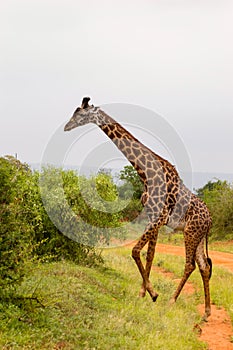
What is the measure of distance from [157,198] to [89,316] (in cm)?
303

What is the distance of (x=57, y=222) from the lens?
1244 cm

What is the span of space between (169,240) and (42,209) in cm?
1423

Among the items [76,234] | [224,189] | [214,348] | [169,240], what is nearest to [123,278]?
[76,234]

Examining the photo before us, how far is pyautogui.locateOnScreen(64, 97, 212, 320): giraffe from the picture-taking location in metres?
9.66

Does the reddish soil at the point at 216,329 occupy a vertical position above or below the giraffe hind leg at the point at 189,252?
below

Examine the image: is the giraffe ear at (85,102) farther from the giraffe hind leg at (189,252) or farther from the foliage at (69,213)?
the giraffe hind leg at (189,252)

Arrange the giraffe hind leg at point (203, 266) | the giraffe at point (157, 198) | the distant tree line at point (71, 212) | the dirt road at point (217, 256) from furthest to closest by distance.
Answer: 1. the dirt road at point (217, 256)
2. the distant tree line at point (71, 212)
3. the giraffe hind leg at point (203, 266)
4. the giraffe at point (157, 198)

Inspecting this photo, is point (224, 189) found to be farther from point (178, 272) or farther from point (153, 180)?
point (153, 180)

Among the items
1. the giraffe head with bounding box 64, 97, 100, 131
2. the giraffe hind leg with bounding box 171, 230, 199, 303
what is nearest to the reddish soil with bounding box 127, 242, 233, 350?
the giraffe hind leg with bounding box 171, 230, 199, 303

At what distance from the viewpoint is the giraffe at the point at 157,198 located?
9664mm

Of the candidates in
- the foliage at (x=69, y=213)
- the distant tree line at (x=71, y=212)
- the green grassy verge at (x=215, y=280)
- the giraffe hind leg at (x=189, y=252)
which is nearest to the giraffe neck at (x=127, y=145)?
the giraffe hind leg at (x=189, y=252)

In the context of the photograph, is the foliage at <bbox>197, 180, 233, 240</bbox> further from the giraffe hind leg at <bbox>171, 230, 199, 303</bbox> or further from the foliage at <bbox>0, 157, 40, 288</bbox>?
the foliage at <bbox>0, 157, 40, 288</bbox>

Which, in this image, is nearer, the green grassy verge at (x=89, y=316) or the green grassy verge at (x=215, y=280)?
the green grassy verge at (x=89, y=316)

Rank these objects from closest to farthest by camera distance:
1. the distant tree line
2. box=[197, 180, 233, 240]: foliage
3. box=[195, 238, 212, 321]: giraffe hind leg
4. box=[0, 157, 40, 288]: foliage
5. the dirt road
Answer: box=[0, 157, 40, 288]: foliage < box=[195, 238, 212, 321]: giraffe hind leg < the distant tree line < the dirt road < box=[197, 180, 233, 240]: foliage
